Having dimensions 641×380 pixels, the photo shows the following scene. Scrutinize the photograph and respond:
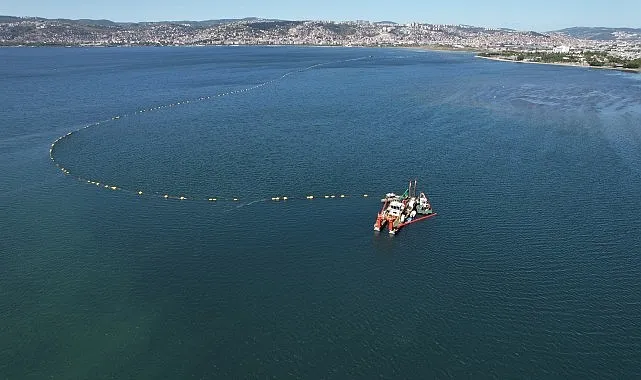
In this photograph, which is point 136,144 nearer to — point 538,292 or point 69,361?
point 69,361

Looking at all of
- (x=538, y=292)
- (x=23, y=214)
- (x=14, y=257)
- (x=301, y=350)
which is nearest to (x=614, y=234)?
(x=538, y=292)

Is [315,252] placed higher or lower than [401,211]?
lower

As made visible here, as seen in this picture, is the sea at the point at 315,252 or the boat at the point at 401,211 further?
the boat at the point at 401,211

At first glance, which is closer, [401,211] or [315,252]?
[315,252]

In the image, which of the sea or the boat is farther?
the boat
